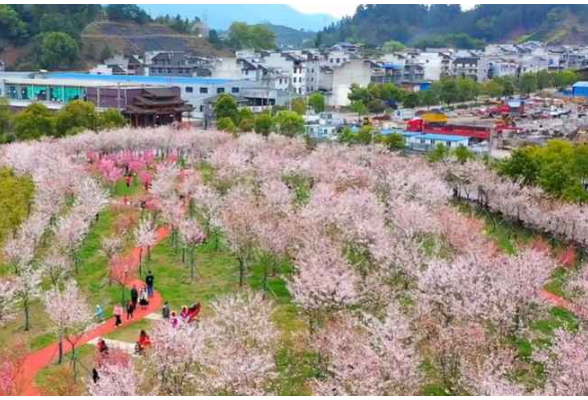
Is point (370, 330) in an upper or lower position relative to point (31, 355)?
upper

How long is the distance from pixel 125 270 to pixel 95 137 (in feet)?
60.3

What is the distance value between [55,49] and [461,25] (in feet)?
332

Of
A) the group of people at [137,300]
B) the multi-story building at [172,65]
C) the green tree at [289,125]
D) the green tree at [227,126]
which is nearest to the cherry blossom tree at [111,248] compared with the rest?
the group of people at [137,300]

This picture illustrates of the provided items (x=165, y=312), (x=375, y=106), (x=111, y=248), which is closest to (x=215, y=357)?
(x=165, y=312)

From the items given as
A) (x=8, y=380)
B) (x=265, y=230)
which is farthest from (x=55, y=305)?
(x=265, y=230)

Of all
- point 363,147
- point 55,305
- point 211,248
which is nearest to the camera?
point 55,305

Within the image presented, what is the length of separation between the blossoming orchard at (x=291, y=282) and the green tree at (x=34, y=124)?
6792mm

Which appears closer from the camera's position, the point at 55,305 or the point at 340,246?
the point at 55,305

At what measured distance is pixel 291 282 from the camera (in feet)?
61.2

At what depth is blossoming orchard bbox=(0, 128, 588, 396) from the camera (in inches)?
512

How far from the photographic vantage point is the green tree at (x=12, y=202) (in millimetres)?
22516

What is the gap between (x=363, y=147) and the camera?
125 feet

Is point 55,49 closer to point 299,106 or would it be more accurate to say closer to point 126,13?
point 126,13

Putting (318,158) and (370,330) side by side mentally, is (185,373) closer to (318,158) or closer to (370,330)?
(370,330)
